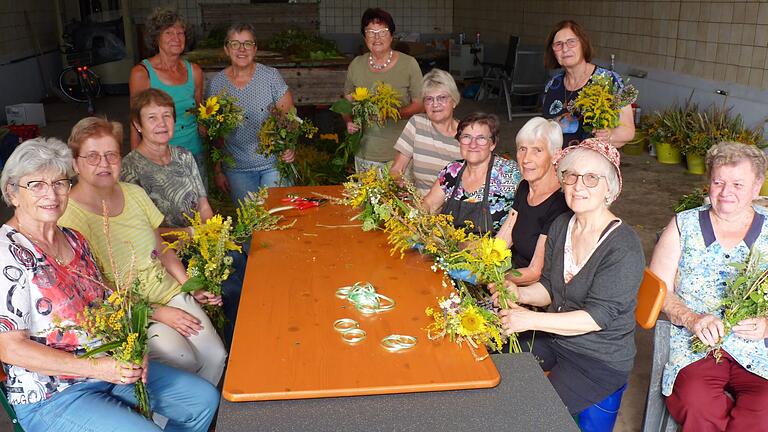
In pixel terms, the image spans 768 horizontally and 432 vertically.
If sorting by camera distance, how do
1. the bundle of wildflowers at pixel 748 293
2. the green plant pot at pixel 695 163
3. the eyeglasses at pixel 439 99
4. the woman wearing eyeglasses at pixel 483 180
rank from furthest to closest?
the green plant pot at pixel 695 163 → the eyeglasses at pixel 439 99 → the woman wearing eyeglasses at pixel 483 180 → the bundle of wildflowers at pixel 748 293

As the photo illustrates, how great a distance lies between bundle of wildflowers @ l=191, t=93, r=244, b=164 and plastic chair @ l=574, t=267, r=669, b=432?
2.52 metres

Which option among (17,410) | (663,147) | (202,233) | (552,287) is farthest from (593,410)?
(663,147)

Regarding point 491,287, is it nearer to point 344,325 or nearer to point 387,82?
point 344,325

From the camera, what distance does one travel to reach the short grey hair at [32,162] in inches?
90.7

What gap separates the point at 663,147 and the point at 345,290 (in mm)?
6335

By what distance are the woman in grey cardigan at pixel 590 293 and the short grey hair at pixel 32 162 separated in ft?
5.38

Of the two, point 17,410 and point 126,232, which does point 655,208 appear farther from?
point 17,410

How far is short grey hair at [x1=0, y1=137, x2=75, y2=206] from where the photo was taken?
230 cm

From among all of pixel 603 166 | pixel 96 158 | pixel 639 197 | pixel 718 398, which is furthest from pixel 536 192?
pixel 639 197

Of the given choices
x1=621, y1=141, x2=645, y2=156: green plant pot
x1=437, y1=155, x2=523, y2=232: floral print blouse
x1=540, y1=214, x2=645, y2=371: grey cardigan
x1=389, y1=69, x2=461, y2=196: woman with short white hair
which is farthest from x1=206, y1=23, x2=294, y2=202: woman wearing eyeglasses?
x1=621, y1=141, x2=645, y2=156: green plant pot

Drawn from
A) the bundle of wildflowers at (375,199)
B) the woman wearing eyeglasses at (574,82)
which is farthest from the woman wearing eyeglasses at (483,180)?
the woman wearing eyeglasses at (574,82)

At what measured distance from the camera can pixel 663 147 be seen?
7.83 meters

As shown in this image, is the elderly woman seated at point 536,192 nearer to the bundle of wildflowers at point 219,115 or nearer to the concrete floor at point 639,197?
the concrete floor at point 639,197

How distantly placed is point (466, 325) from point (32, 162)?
1.56 m
